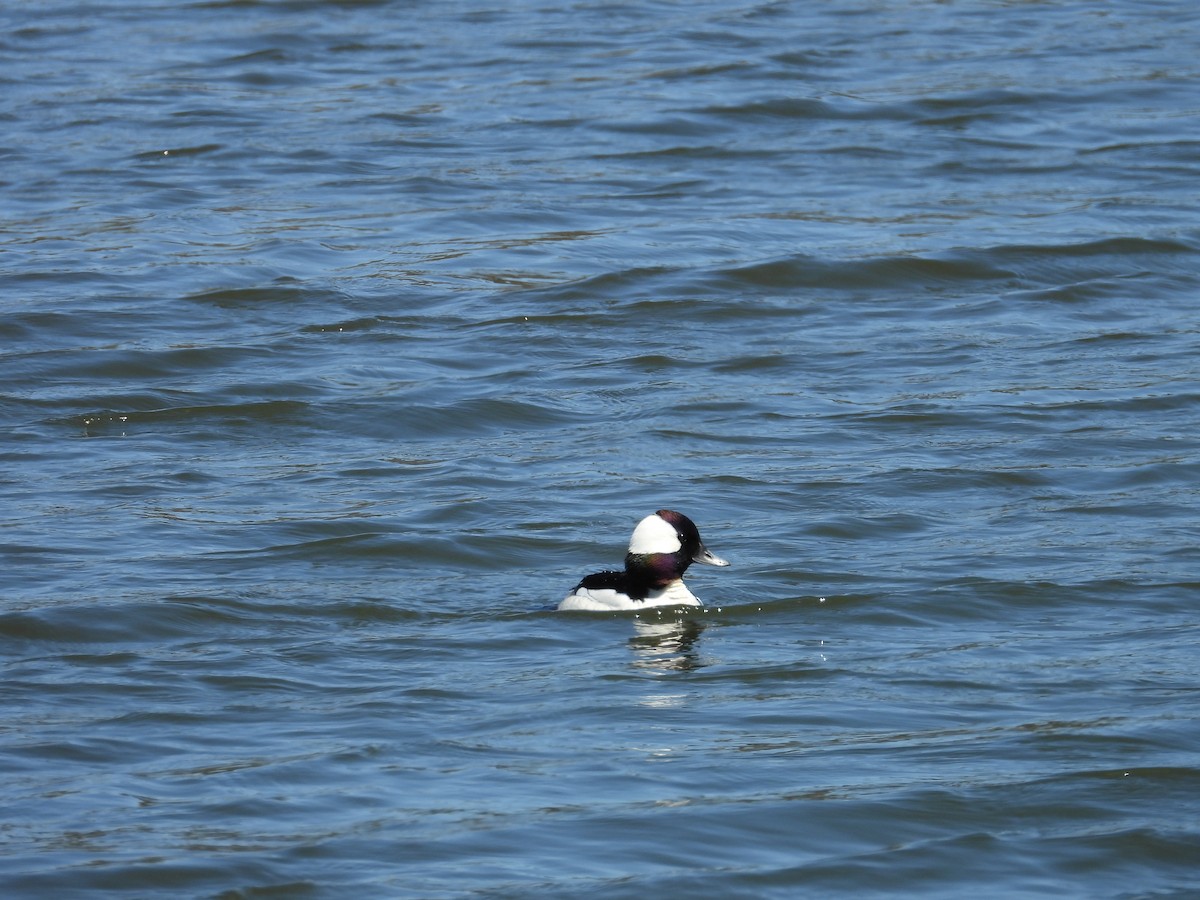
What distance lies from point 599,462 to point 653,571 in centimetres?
240

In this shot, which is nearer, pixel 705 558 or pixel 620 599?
pixel 620 599

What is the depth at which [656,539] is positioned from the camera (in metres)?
9.73

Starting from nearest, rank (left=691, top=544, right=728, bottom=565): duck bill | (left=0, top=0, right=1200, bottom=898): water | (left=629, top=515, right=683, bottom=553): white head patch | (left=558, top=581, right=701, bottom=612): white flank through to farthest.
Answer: (left=0, top=0, right=1200, bottom=898): water
(left=558, top=581, right=701, bottom=612): white flank
(left=629, top=515, right=683, bottom=553): white head patch
(left=691, top=544, right=728, bottom=565): duck bill

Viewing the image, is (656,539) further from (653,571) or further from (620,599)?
(620,599)

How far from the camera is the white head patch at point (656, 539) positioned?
383 inches

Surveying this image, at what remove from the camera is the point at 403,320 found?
15.2m

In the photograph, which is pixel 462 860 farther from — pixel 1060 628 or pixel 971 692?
pixel 1060 628

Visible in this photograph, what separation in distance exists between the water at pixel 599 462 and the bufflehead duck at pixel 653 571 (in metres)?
0.15

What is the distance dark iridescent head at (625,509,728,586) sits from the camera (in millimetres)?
9734

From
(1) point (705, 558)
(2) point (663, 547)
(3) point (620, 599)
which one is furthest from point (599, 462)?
(3) point (620, 599)

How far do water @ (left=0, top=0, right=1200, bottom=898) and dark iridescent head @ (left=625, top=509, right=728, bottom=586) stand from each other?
29 centimetres

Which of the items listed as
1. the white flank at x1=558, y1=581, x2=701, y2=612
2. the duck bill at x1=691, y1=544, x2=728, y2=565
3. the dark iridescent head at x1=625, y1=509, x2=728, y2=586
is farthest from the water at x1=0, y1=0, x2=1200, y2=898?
the dark iridescent head at x1=625, y1=509, x2=728, y2=586

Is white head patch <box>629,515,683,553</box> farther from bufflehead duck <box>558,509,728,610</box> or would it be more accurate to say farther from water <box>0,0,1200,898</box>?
water <box>0,0,1200,898</box>

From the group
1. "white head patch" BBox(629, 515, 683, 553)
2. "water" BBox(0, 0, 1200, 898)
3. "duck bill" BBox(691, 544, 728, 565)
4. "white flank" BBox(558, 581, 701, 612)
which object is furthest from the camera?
"duck bill" BBox(691, 544, 728, 565)
